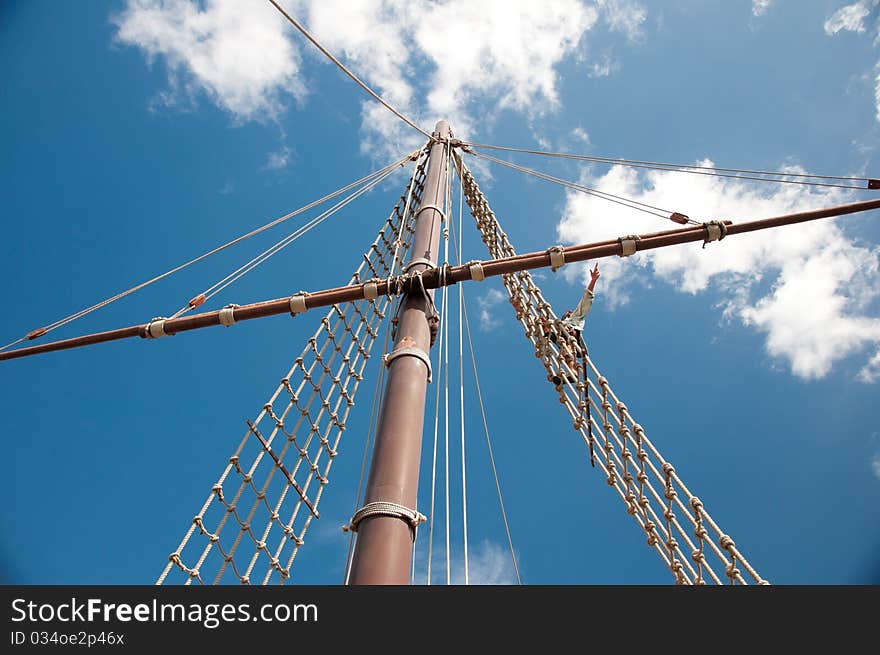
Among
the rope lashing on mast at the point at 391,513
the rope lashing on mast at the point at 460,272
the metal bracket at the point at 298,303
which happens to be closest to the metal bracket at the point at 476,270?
the rope lashing on mast at the point at 460,272

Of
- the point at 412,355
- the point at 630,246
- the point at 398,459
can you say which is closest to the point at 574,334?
the point at 630,246

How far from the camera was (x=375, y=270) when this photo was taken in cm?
785

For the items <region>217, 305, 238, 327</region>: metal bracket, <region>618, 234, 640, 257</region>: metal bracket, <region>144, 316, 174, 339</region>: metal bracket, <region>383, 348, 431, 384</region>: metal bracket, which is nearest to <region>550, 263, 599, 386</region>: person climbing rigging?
<region>618, 234, 640, 257</region>: metal bracket

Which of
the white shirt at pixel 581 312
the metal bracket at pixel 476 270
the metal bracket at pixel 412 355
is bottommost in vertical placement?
the metal bracket at pixel 412 355

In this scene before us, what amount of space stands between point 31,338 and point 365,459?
156 inches

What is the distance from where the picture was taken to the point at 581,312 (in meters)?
6.89

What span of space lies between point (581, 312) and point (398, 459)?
3.83m

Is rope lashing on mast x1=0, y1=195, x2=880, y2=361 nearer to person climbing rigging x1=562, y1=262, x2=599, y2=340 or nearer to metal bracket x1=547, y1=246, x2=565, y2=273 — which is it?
metal bracket x1=547, y1=246, x2=565, y2=273

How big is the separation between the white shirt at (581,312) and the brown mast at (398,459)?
2103 mm

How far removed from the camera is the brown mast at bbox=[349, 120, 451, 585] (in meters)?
3.28

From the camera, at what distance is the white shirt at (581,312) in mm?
6824

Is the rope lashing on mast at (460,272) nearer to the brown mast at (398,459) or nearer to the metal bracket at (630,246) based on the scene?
the metal bracket at (630,246)

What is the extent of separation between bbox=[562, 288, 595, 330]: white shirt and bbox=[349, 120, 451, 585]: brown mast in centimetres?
210
